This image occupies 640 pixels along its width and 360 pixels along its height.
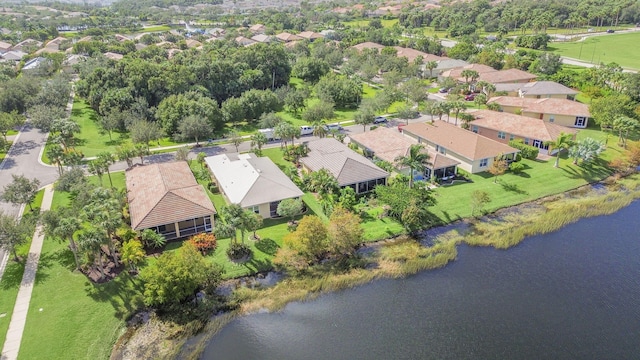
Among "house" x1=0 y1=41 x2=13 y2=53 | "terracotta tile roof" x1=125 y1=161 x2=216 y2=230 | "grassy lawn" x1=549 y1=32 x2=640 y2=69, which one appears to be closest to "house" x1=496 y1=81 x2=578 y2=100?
"grassy lawn" x1=549 y1=32 x2=640 y2=69

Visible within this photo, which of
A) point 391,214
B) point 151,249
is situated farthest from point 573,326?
point 151,249

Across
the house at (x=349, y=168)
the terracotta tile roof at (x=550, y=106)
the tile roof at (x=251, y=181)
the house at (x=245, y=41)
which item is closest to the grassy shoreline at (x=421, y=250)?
the house at (x=349, y=168)

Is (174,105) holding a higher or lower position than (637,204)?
higher

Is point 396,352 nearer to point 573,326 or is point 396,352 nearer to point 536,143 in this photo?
point 573,326

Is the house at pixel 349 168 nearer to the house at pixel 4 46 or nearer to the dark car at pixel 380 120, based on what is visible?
the dark car at pixel 380 120

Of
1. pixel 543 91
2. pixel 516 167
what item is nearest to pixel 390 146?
pixel 516 167

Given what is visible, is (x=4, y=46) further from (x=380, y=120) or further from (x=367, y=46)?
(x=380, y=120)

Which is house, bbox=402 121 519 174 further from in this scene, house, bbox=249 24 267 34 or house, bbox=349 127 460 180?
house, bbox=249 24 267 34
